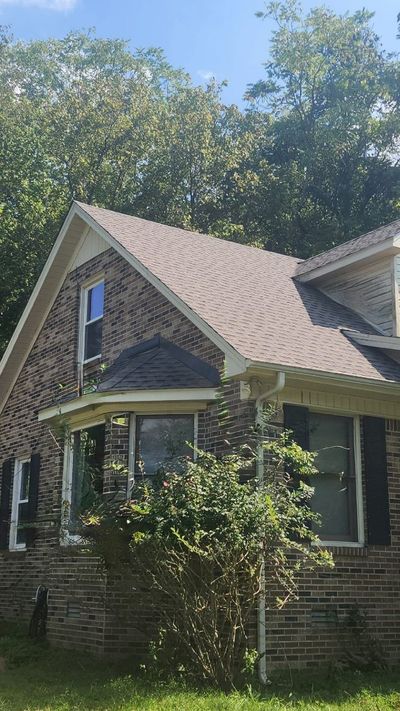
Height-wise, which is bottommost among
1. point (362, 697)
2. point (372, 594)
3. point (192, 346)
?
point (362, 697)

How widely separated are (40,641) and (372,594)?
16.2ft

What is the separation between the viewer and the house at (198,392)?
30.8 feet

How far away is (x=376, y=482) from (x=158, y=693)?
13.3ft

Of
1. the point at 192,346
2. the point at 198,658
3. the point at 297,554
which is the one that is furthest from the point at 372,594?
the point at 192,346

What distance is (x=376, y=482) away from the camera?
32.6 ft

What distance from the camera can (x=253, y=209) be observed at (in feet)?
98.3

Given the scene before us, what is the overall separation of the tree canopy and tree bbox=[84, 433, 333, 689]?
1601 cm

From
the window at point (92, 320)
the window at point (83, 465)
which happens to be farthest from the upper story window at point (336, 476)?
the window at point (92, 320)

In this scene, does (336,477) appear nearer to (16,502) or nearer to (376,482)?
(376,482)

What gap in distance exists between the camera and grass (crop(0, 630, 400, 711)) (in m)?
6.89

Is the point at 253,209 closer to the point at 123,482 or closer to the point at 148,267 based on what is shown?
the point at 148,267

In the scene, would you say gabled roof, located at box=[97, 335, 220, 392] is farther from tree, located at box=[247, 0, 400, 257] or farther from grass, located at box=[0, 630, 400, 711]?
tree, located at box=[247, 0, 400, 257]

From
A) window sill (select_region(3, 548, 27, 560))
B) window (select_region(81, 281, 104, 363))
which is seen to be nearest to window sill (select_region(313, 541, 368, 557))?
window (select_region(81, 281, 104, 363))

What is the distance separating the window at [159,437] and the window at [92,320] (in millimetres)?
2987
